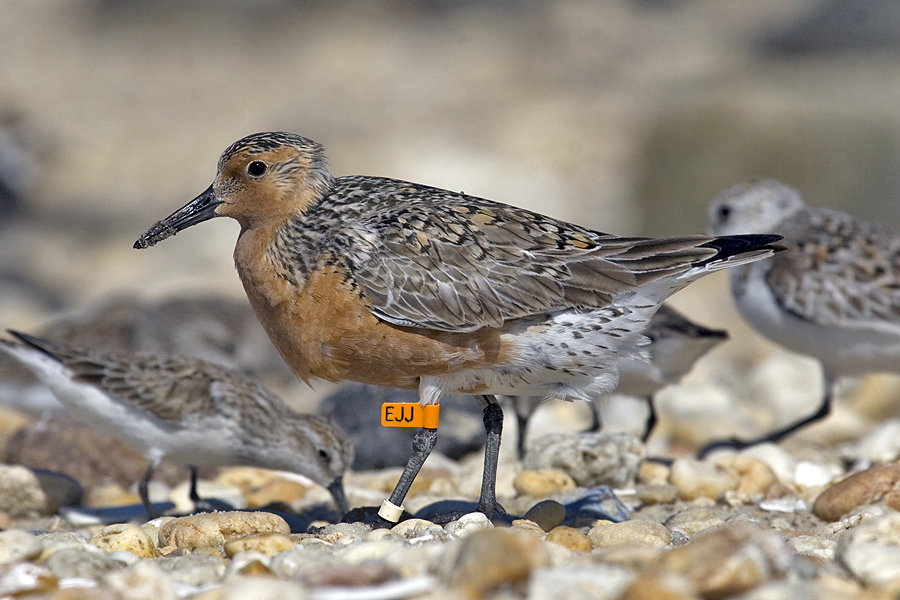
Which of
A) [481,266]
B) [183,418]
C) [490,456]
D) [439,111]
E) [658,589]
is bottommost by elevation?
[658,589]

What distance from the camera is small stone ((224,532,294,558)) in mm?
4359

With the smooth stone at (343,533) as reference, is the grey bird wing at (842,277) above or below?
above

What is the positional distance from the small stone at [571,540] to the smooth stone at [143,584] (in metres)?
1.76

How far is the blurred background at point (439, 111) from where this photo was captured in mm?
15672

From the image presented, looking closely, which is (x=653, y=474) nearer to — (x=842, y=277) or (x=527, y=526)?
(x=527, y=526)

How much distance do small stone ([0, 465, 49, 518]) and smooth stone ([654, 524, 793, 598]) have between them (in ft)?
14.7

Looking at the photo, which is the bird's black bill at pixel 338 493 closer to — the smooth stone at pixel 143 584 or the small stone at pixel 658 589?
the smooth stone at pixel 143 584

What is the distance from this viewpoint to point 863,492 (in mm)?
5531

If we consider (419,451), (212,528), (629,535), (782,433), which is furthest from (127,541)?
(782,433)

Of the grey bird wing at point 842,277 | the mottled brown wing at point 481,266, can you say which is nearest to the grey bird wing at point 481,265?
the mottled brown wing at point 481,266

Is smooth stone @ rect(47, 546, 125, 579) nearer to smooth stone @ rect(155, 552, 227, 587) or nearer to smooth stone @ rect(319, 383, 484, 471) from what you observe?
smooth stone @ rect(155, 552, 227, 587)

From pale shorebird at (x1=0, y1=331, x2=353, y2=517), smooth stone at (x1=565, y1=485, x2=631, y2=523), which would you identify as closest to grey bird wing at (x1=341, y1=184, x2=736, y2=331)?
Answer: smooth stone at (x1=565, y1=485, x2=631, y2=523)

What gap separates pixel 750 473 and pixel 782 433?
5.50ft

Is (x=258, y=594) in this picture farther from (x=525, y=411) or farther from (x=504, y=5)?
(x=504, y=5)
